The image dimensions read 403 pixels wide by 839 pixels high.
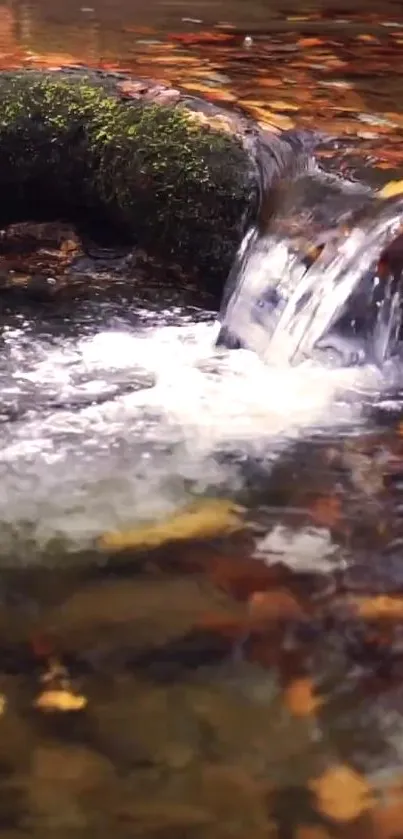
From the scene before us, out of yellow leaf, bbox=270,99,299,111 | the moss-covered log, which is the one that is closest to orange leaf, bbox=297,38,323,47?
yellow leaf, bbox=270,99,299,111

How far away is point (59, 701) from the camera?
206 cm

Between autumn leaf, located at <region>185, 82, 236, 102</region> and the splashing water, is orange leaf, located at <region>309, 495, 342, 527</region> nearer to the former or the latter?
the splashing water

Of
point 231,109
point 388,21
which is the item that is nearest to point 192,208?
point 231,109

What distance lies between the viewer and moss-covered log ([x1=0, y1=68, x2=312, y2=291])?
4.31 meters

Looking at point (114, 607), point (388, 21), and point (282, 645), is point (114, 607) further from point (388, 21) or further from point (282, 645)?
point (388, 21)

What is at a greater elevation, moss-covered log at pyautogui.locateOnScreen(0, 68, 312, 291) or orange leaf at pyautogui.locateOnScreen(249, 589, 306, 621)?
moss-covered log at pyautogui.locateOnScreen(0, 68, 312, 291)

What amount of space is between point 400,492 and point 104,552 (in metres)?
0.82

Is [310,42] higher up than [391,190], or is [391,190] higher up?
[310,42]

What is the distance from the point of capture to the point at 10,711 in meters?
2.03

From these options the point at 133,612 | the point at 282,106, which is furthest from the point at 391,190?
the point at 133,612

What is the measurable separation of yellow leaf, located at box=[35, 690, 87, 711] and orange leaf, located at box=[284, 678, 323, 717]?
409 mm

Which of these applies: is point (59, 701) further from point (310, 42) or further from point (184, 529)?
point (310, 42)

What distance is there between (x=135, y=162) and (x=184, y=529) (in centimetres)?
238

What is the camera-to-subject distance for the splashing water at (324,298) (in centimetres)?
355
